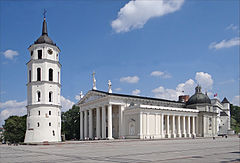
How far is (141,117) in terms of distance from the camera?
6744 centimetres

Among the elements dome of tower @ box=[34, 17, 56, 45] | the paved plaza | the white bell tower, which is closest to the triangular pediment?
the white bell tower

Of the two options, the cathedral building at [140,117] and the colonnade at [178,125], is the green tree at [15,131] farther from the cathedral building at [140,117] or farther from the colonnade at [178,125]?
the colonnade at [178,125]

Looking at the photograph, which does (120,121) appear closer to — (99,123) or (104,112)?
(104,112)

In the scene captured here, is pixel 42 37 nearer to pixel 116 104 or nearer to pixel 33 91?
pixel 33 91

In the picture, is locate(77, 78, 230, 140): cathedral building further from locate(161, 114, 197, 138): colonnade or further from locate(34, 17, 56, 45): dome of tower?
locate(34, 17, 56, 45): dome of tower

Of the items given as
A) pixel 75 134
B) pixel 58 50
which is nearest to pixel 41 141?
pixel 58 50

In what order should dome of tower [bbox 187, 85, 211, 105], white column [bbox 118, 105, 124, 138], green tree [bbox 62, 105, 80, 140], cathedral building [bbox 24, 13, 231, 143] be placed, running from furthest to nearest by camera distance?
green tree [bbox 62, 105, 80, 140], dome of tower [bbox 187, 85, 211, 105], white column [bbox 118, 105, 124, 138], cathedral building [bbox 24, 13, 231, 143]

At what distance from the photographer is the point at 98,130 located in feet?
249

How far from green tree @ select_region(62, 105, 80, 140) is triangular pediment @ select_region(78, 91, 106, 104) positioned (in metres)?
10.9

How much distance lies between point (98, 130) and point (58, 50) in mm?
28138

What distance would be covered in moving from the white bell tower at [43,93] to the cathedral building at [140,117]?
18.7 meters

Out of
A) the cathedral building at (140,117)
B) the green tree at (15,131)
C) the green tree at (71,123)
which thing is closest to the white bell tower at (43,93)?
the cathedral building at (140,117)

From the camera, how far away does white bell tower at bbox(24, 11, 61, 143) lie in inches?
2028

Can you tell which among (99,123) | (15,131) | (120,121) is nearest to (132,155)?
(120,121)
